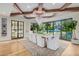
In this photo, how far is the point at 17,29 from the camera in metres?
2.94

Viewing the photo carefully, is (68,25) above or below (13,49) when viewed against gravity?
above

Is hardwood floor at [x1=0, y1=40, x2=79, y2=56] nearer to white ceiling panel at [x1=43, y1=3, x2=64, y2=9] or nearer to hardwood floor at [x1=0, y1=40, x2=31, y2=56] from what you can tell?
hardwood floor at [x1=0, y1=40, x2=31, y2=56]

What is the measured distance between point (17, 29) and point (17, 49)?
1.09 feet

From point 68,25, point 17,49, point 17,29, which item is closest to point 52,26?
point 68,25

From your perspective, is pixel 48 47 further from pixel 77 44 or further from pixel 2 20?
pixel 2 20

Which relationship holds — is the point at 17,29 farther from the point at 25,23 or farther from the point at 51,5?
the point at 51,5

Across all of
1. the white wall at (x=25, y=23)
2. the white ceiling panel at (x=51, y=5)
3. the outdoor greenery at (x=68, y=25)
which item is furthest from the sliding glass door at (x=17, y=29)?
the outdoor greenery at (x=68, y=25)

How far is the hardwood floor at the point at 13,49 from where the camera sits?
2.91 meters

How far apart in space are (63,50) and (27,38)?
2.06ft

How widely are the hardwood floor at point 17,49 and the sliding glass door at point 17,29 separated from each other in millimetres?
99

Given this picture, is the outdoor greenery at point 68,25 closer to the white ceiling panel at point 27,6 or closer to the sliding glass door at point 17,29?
the white ceiling panel at point 27,6

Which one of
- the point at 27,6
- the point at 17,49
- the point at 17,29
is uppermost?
the point at 27,6

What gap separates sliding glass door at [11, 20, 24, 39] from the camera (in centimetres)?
289

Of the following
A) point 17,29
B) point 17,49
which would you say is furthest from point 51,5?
point 17,49
